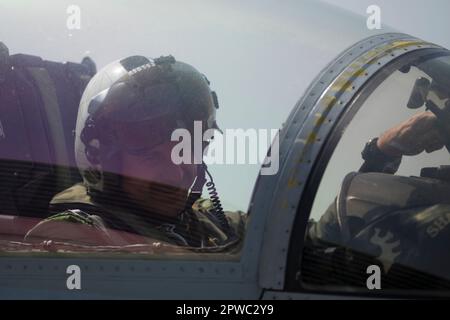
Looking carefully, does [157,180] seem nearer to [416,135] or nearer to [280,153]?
[280,153]

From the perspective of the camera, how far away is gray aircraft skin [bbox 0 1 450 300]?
1.77 m

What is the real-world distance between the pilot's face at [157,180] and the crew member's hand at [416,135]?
26.3 inches

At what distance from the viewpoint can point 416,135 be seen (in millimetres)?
2062

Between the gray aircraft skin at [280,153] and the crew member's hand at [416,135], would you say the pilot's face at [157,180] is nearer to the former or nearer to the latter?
the gray aircraft skin at [280,153]

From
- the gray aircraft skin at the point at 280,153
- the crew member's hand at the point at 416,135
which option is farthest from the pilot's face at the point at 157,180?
the crew member's hand at the point at 416,135

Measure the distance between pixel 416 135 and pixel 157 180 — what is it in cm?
89

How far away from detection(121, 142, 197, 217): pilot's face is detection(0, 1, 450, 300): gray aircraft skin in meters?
0.17

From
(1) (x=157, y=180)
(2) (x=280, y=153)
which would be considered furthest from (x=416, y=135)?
(1) (x=157, y=180)

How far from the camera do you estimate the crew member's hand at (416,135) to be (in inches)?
80.0

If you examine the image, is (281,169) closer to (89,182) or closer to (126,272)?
(126,272)

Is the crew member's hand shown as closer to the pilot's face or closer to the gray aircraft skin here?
the gray aircraft skin

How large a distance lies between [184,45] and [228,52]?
161 millimetres
